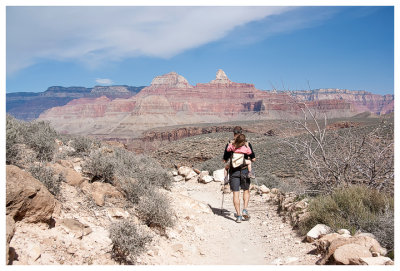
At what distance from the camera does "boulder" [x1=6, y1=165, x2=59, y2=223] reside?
345 cm

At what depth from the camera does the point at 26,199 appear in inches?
142

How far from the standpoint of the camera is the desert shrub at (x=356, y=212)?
12.9 feet

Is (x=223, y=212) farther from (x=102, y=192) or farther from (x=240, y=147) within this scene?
(x=102, y=192)

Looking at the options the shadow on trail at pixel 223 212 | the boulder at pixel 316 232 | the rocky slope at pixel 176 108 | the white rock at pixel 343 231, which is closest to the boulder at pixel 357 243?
the white rock at pixel 343 231

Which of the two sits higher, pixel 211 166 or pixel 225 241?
pixel 225 241

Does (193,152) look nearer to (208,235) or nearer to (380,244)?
(208,235)

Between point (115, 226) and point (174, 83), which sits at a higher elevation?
point (174, 83)

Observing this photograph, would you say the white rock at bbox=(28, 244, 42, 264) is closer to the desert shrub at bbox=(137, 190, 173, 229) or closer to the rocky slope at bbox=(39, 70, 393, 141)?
the desert shrub at bbox=(137, 190, 173, 229)

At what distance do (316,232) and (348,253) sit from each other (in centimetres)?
133

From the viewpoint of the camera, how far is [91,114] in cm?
17588

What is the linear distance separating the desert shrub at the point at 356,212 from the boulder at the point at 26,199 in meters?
3.87

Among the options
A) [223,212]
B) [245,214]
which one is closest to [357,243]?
[245,214]

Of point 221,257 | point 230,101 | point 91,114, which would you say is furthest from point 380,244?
point 91,114
